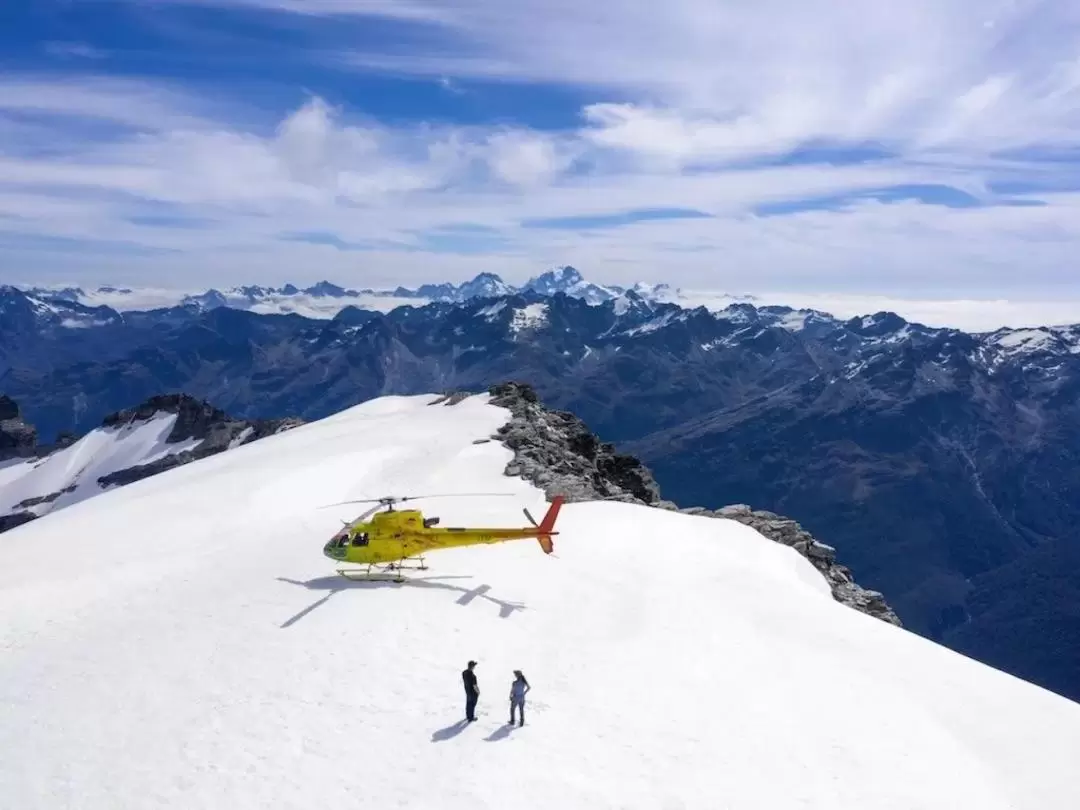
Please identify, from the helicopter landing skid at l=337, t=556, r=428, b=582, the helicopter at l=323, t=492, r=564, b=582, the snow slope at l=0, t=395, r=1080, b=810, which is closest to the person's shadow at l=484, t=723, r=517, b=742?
the snow slope at l=0, t=395, r=1080, b=810

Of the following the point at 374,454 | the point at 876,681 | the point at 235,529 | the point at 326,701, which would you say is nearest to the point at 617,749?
the point at 326,701

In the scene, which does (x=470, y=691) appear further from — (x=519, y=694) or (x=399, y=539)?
(x=399, y=539)

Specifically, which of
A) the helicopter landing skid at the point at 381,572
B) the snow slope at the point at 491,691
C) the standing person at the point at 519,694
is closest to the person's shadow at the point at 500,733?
the snow slope at the point at 491,691

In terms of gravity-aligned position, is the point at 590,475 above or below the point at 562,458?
below

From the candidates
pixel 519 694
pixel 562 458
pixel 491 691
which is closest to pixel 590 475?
pixel 562 458

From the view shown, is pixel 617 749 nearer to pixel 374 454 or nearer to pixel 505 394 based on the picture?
pixel 374 454

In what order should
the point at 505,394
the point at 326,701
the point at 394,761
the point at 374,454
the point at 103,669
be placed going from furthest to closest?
the point at 505,394 < the point at 374,454 < the point at 103,669 < the point at 326,701 < the point at 394,761

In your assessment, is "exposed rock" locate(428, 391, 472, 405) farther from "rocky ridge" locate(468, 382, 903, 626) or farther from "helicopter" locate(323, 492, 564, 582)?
"helicopter" locate(323, 492, 564, 582)
